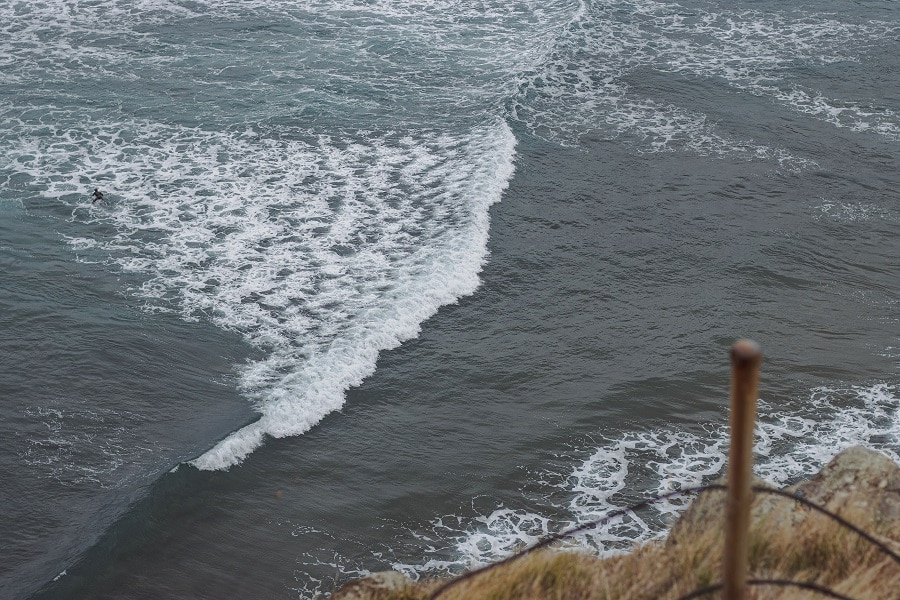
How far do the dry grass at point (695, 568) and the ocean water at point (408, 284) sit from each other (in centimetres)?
360

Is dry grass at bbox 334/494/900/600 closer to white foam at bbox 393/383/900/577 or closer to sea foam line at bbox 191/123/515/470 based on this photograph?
white foam at bbox 393/383/900/577

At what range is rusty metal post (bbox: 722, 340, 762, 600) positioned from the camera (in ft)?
9.53

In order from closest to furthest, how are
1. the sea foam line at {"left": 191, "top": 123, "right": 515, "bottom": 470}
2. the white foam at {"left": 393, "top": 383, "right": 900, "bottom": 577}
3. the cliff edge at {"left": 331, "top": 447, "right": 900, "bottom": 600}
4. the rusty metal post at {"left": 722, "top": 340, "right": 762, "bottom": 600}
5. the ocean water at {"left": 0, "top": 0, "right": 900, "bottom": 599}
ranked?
the rusty metal post at {"left": 722, "top": 340, "right": 762, "bottom": 600}
the cliff edge at {"left": 331, "top": 447, "right": 900, "bottom": 600}
the white foam at {"left": 393, "top": 383, "right": 900, "bottom": 577}
the ocean water at {"left": 0, "top": 0, "right": 900, "bottom": 599}
the sea foam line at {"left": 191, "top": 123, "right": 515, "bottom": 470}

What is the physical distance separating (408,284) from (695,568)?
30.0ft

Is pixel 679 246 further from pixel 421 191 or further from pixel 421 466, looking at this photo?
pixel 421 466

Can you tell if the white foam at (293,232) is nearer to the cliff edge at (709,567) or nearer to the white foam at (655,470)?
the white foam at (655,470)

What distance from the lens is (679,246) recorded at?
601 inches

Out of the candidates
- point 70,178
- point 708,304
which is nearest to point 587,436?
point 708,304

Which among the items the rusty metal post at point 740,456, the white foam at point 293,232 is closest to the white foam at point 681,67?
the white foam at point 293,232

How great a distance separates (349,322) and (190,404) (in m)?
2.61

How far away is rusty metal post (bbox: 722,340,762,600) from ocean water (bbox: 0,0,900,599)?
606 cm

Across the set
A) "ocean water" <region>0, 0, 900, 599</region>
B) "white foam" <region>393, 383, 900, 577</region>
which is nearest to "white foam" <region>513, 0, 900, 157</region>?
"ocean water" <region>0, 0, 900, 599</region>

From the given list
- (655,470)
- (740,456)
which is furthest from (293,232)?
(740,456)

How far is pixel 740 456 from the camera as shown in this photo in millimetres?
3156
